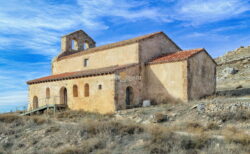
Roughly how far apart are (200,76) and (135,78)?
5304 millimetres

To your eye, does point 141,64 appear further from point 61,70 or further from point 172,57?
point 61,70

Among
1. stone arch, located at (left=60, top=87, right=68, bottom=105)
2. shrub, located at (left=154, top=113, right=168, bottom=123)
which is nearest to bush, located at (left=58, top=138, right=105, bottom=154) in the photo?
shrub, located at (left=154, top=113, right=168, bottom=123)

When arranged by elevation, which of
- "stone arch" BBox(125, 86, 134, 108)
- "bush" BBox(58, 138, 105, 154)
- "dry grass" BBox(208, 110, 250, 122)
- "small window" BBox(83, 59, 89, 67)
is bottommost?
"bush" BBox(58, 138, 105, 154)

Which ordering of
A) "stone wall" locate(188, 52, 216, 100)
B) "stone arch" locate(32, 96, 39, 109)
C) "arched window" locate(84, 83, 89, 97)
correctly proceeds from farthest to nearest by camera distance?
1. "stone arch" locate(32, 96, 39, 109)
2. "arched window" locate(84, 83, 89, 97)
3. "stone wall" locate(188, 52, 216, 100)

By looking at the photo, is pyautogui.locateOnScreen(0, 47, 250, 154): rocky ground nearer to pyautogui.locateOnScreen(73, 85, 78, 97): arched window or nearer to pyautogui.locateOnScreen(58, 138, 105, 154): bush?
pyautogui.locateOnScreen(58, 138, 105, 154): bush

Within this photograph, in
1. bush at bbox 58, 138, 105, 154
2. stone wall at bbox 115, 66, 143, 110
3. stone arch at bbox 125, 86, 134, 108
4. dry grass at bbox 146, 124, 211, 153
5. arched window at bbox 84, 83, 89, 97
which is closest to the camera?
dry grass at bbox 146, 124, 211, 153

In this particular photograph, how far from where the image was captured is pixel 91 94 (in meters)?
20.0

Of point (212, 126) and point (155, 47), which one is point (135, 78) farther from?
point (212, 126)

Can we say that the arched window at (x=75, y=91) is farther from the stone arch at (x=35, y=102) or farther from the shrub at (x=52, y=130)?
the shrub at (x=52, y=130)

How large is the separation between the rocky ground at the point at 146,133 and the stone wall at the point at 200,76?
3.12m

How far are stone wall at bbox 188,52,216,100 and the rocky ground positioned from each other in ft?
10.2

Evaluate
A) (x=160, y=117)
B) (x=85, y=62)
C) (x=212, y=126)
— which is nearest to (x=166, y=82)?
(x=160, y=117)

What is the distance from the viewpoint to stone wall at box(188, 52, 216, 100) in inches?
728

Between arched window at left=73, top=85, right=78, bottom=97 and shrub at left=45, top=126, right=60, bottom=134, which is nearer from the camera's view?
shrub at left=45, top=126, right=60, bottom=134
